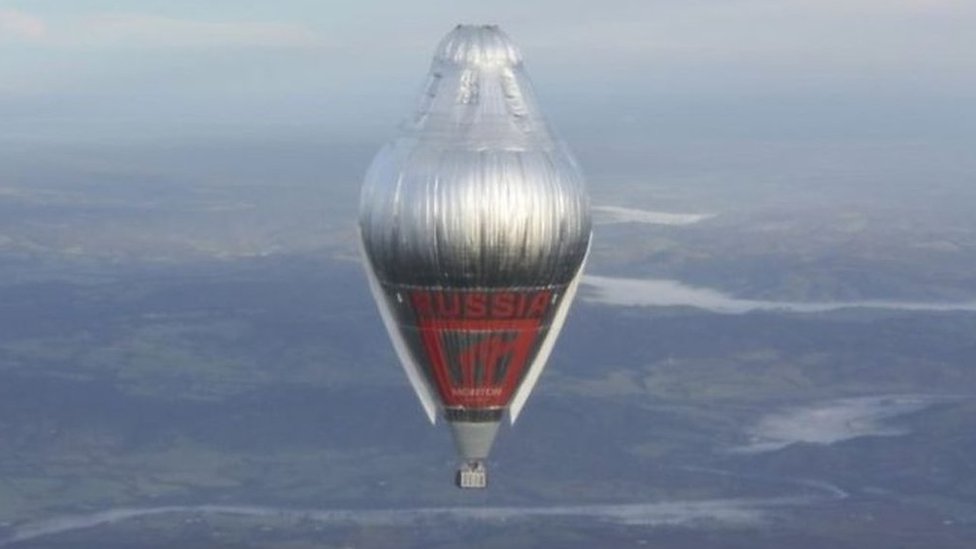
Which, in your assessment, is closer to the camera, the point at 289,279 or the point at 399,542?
the point at 399,542

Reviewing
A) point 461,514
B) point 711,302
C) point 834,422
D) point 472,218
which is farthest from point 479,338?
point 711,302

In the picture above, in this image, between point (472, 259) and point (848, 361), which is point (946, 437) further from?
point (472, 259)

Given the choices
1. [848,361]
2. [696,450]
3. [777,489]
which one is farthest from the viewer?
[848,361]

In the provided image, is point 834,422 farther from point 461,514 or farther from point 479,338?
point 479,338

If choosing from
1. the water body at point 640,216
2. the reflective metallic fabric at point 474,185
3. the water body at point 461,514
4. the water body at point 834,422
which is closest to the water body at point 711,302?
the water body at point 640,216

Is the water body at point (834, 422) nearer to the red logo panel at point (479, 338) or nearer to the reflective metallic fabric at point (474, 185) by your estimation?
the red logo panel at point (479, 338)

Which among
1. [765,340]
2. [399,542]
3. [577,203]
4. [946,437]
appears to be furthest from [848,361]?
[577,203]
